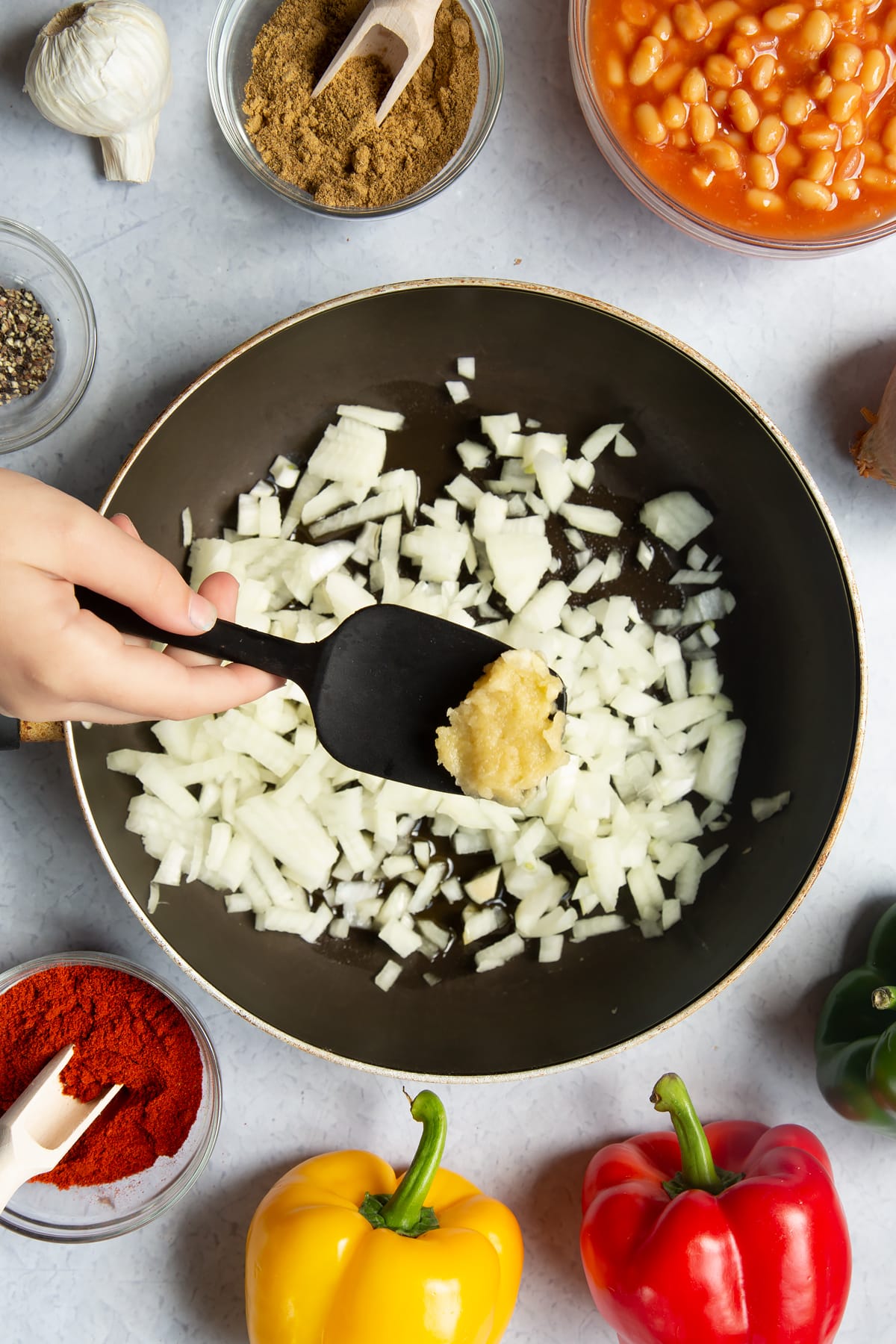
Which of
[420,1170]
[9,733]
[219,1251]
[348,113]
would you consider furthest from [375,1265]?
[348,113]

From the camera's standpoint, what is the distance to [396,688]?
1.33 meters

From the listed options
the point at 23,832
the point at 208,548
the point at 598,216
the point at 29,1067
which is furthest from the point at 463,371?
the point at 29,1067

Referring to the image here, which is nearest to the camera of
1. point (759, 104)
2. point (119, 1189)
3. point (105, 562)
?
point (105, 562)

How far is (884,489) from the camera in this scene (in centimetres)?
169

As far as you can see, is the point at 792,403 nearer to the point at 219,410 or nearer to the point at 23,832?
the point at 219,410

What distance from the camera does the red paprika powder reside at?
1518 millimetres

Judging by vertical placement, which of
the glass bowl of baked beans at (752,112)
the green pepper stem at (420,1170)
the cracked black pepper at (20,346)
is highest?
the glass bowl of baked beans at (752,112)

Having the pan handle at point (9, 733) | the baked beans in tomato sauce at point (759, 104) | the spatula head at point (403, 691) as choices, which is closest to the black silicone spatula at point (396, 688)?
the spatula head at point (403, 691)

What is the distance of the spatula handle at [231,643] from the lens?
1.15 metres

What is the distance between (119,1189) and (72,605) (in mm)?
1042

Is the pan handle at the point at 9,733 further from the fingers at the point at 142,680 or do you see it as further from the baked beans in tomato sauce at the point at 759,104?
the baked beans in tomato sauce at the point at 759,104

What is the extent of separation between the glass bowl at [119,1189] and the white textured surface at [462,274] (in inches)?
2.7

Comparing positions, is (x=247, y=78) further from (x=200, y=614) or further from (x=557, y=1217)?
(x=557, y=1217)

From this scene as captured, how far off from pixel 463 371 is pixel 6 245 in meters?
0.78
